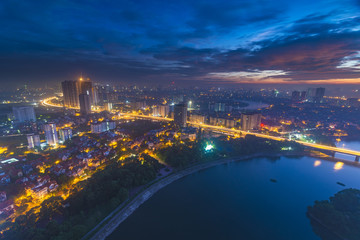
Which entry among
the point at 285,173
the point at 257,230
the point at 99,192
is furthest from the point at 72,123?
the point at 285,173

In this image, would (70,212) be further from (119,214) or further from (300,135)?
(300,135)

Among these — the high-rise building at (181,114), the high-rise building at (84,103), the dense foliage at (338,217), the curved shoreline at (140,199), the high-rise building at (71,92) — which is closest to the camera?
the curved shoreline at (140,199)

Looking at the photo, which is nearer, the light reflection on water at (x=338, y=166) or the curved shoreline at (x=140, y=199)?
the curved shoreline at (x=140, y=199)

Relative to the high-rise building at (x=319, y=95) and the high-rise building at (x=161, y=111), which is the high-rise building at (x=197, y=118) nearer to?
the high-rise building at (x=161, y=111)

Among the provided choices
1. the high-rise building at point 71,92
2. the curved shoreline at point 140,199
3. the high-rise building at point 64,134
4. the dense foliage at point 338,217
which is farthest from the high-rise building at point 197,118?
the high-rise building at point 71,92

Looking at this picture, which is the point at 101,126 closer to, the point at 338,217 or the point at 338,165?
the point at 338,217

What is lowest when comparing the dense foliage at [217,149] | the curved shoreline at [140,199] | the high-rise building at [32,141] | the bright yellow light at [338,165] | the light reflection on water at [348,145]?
the bright yellow light at [338,165]

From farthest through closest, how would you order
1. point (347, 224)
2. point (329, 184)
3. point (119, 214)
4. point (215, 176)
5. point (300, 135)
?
1. point (300, 135)
2. point (215, 176)
3. point (329, 184)
4. point (119, 214)
5. point (347, 224)

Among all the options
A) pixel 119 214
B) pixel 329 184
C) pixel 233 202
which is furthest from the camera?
pixel 329 184
